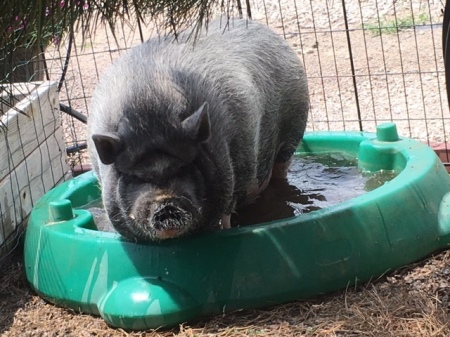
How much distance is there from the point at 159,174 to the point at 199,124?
30 centimetres

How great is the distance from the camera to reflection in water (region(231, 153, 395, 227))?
4.87 meters

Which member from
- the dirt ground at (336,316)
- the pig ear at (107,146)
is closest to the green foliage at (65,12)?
the pig ear at (107,146)

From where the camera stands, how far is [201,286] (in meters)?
3.79

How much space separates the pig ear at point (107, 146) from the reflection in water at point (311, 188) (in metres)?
1.30

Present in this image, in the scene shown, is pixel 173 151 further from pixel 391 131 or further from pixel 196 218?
pixel 391 131

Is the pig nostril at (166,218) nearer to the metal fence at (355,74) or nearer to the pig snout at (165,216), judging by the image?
the pig snout at (165,216)

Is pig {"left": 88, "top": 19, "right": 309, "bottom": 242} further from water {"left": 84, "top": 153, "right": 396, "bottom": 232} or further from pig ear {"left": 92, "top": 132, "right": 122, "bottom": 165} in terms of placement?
water {"left": 84, "top": 153, "right": 396, "bottom": 232}

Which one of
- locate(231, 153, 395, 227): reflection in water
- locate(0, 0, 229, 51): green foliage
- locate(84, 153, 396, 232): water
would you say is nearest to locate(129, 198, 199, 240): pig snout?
locate(0, 0, 229, 51): green foliage

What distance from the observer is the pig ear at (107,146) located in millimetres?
3625

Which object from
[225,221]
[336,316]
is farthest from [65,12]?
[225,221]

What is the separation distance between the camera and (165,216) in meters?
3.54

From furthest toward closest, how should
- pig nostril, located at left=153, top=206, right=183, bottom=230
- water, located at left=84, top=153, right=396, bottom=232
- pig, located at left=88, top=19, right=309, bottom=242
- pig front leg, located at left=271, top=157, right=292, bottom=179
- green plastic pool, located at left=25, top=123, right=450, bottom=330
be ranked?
pig front leg, located at left=271, top=157, right=292, bottom=179 < water, located at left=84, top=153, right=396, bottom=232 < green plastic pool, located at left=25, top=123, right=450, bottom=330 < pig, located at left=88, top=19, right=309, bottom=242 < pig nostril, located at left=153, top=206, right=183, bottom=230

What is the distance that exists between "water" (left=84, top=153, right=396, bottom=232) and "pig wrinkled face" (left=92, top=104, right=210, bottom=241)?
3.39ft

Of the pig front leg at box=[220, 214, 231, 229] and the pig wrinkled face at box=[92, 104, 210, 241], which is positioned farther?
the pig front leg at box=[220, 214, 231, 229]
